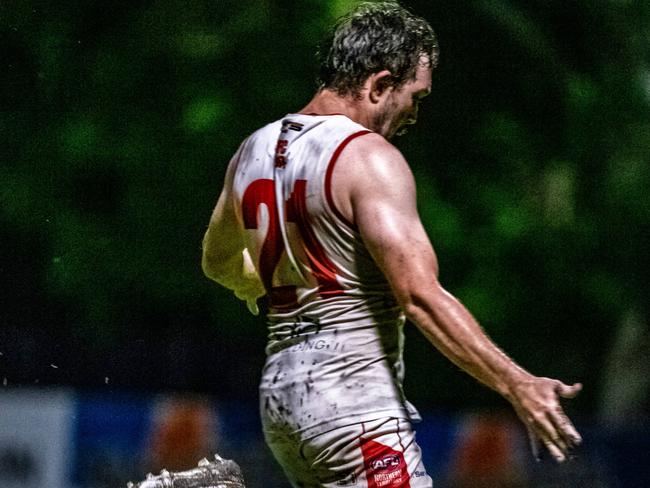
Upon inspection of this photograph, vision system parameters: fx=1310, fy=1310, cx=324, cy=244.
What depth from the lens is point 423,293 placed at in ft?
9.95

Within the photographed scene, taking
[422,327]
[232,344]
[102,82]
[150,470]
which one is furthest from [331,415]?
[232,344]

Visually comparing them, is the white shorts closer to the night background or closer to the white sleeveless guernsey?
the white sleeveless guernsey

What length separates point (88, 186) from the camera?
9180 mm

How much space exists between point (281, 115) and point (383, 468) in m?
5.49

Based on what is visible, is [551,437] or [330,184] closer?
[551,437]

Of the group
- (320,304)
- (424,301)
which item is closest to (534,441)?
(424,301)

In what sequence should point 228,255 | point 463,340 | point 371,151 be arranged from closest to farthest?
point 463,340 → point 371,151 → point 228,255

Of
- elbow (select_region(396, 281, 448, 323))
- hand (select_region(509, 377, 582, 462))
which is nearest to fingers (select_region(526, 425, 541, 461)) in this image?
hand (select_region(509, 377, 582, 462))

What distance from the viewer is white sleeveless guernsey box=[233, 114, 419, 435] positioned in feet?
10.6

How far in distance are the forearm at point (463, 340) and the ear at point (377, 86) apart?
0.70m

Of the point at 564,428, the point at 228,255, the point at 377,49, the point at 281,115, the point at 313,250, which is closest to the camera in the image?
the point at 564,428

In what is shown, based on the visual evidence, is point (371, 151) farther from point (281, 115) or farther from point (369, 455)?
point (281, 115)

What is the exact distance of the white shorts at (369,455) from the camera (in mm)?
3193

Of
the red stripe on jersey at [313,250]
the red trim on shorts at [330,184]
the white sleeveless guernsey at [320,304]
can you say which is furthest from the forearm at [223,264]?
the red trim on shorts at [330,184]
